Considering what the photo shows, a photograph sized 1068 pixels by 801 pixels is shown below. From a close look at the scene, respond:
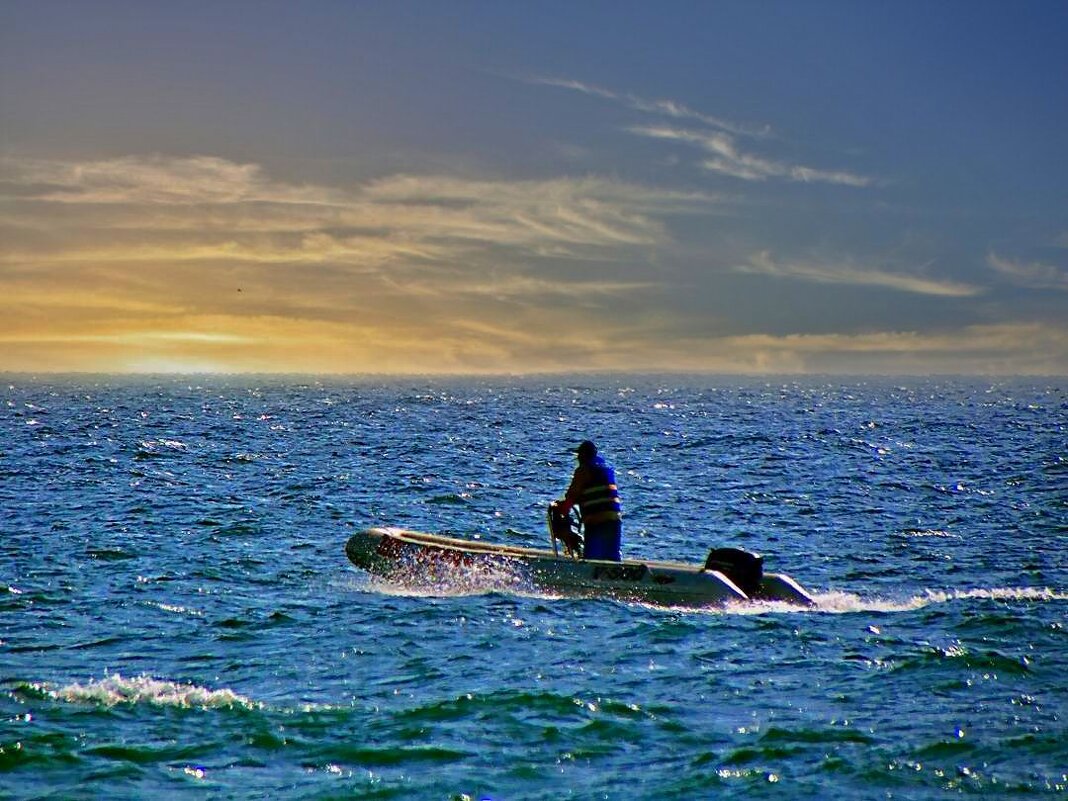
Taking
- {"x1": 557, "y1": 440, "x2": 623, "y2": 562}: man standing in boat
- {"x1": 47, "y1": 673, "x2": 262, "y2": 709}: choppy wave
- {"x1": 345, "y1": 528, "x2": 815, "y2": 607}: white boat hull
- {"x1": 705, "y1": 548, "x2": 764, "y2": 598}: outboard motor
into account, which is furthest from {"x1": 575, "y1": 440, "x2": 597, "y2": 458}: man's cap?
{"x1": 47, "y1": 673, "x2": 262, "y2": 709}: choppy wave

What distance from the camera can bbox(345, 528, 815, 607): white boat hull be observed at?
56.9 ft

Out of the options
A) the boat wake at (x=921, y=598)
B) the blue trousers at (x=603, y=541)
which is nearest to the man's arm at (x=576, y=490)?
the blue trousers at (x=603, y=541)

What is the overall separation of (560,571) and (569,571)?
0.51 ft

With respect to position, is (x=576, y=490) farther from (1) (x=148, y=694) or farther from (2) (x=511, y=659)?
(1) (x=148, y=694)

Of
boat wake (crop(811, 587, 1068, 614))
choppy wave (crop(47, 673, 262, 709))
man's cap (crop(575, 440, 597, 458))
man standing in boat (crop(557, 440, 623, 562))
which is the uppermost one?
man's cap (crop(575, 440, 597, 458))

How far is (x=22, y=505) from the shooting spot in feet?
95.2

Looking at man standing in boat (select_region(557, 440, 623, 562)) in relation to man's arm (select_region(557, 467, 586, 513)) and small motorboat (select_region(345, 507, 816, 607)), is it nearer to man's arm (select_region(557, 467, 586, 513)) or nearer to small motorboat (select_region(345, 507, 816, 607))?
man's arm (select_region(557, 467, 586, 513))

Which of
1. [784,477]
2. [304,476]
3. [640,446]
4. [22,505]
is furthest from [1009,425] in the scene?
[22,505]

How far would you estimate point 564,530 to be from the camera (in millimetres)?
18766

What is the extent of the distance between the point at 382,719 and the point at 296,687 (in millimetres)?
1582

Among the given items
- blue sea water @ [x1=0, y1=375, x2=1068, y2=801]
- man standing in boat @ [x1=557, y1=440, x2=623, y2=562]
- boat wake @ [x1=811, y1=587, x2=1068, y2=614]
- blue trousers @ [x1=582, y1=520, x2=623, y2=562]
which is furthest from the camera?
blue trousers @ [x1=582, y1=520, x2=623, y2=562]

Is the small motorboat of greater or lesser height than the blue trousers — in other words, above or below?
below

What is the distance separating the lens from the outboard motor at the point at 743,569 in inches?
688

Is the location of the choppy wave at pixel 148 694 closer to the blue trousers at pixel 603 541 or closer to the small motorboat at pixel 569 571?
the small motorboat at pixel 569 571
